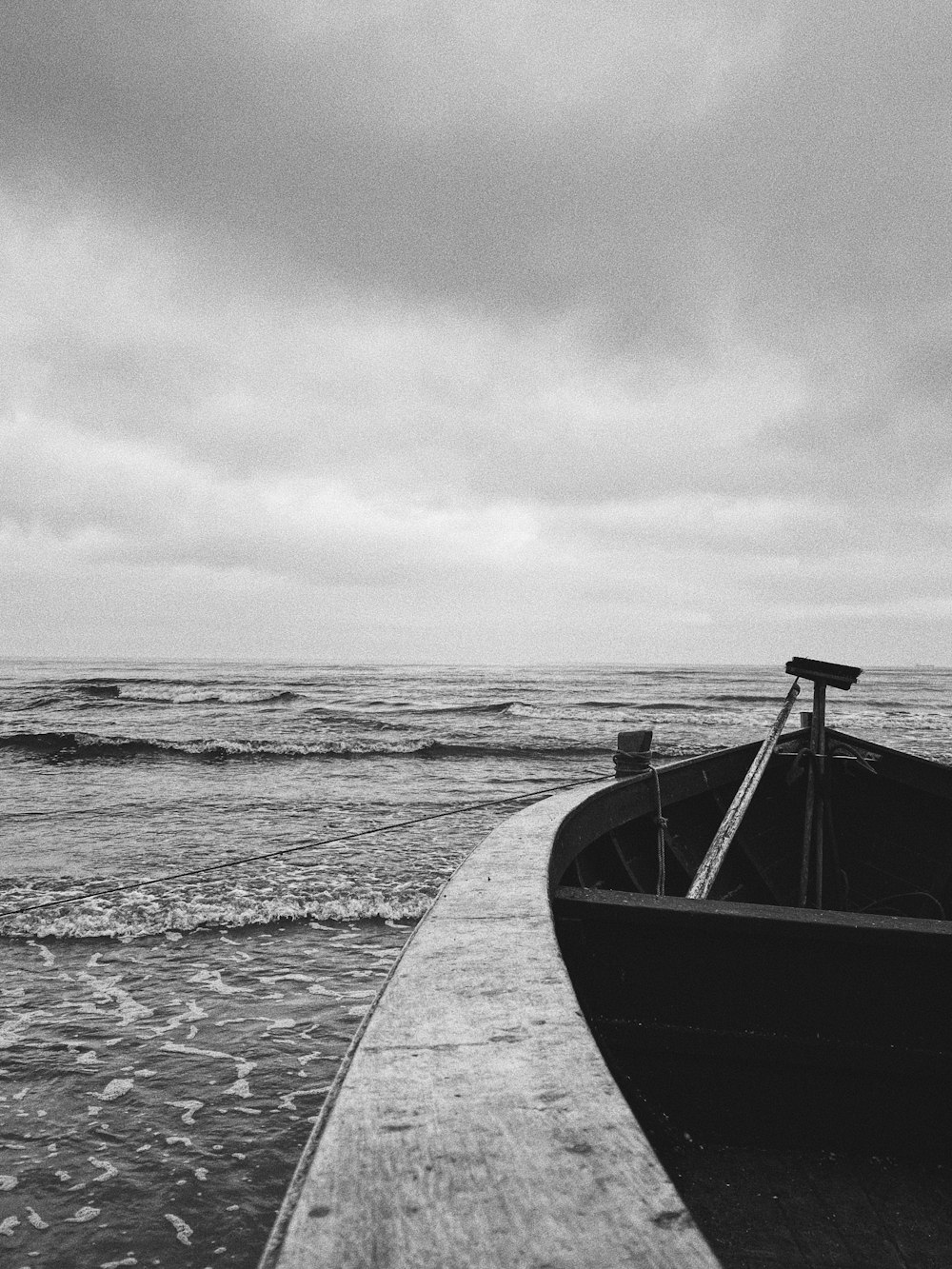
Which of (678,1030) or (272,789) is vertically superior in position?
(678,1030)

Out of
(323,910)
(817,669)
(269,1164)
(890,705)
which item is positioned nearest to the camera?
(269,1164)

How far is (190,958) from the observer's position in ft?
19.2

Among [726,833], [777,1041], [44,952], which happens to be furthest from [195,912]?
[777,1041]

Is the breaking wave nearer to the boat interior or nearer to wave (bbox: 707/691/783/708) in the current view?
the boat interior

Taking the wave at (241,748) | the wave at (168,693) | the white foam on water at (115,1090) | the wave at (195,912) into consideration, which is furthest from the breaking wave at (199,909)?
the wave at (168,693)

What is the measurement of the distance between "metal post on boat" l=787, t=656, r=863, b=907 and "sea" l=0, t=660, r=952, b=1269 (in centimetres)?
248

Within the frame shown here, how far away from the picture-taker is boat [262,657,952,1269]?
98cm

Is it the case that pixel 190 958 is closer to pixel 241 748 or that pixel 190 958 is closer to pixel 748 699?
pixel 241 748

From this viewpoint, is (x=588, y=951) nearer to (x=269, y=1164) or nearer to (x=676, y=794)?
(x=269, y=1164)

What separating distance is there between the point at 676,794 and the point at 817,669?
174 cm

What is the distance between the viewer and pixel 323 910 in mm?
6859

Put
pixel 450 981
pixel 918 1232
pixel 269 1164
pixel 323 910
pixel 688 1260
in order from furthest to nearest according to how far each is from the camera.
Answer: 1. pixel 323 910
2. pixel 269 1164
3. pixel 918 1232
4. pixel 450 981
5. pixel 688 1260

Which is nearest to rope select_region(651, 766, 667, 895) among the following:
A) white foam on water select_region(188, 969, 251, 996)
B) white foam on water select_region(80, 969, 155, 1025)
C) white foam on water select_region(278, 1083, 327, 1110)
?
white foam on water select_region(278, 1083, 327, 1110)

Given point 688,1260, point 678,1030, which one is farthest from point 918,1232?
point 688,1260
